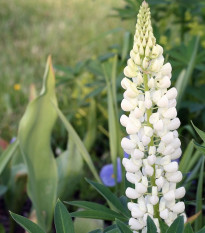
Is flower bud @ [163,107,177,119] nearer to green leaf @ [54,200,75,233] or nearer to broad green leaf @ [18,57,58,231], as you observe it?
green leaf @ [54,200,75,233]

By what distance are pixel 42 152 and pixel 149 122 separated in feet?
2.31

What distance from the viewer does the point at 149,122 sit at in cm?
82

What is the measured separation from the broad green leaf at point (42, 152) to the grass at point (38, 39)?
71 cm

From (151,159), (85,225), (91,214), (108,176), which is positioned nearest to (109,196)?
(91,214)

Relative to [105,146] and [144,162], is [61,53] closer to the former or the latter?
[105,146]

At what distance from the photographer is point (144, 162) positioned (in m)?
0.83

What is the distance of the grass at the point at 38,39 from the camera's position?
8.34 feet

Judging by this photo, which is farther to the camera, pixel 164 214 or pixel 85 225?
pixel 85 225

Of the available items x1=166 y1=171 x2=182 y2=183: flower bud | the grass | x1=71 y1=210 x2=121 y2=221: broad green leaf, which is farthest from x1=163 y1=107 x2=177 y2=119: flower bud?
the grass

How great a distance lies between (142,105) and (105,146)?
1.29 meters

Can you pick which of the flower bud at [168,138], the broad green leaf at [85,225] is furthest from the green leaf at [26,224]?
the broad green leaf at [85,225]

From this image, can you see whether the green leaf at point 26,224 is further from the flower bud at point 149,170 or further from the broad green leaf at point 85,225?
the broad green leaf at point 85,225

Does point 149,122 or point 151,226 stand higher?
point 149,122

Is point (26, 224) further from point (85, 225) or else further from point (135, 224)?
point (85, 225)
